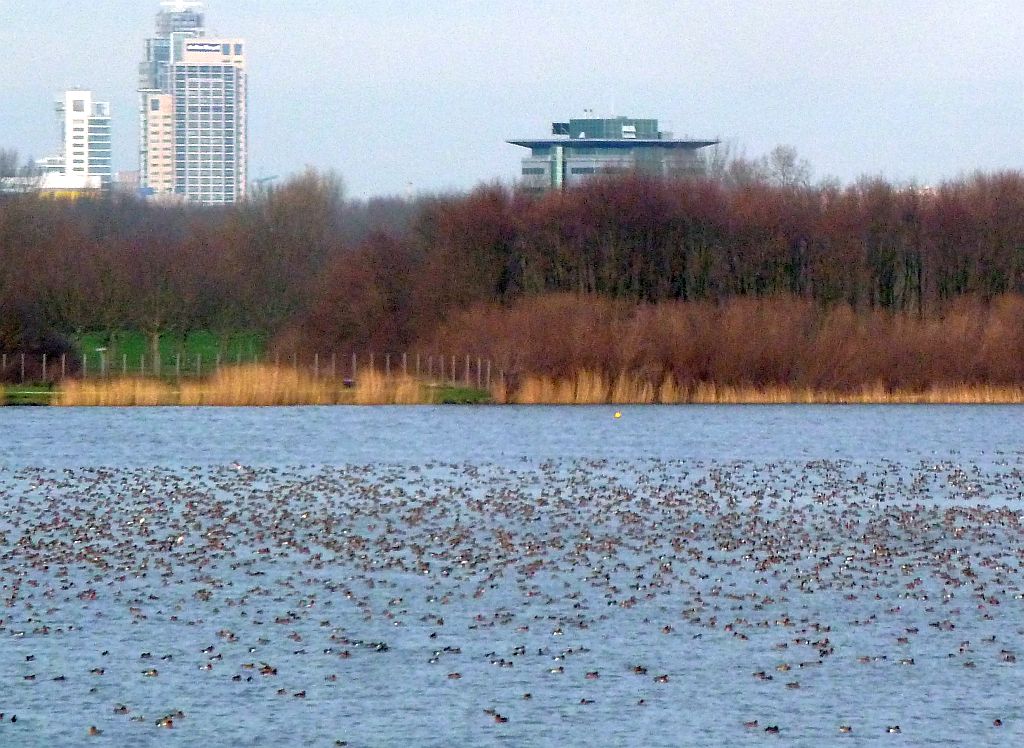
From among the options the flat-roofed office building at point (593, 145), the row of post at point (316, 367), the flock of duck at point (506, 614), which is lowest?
the flock of duck at point (506, 614)

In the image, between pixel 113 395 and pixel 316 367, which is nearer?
pixel 113 395

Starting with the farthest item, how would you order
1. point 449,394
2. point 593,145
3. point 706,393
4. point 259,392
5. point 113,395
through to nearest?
point 593,145 → point 706,393 → point 449,394 → point 259,392 → point 113,395

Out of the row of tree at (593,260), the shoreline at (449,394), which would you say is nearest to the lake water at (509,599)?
the shoreline at (449,394)

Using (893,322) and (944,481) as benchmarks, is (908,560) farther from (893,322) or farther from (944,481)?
(893,322)

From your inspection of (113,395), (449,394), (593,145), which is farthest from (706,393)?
(593,145)

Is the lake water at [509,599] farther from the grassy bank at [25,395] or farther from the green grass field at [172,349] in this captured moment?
the green grass field at [172,349]

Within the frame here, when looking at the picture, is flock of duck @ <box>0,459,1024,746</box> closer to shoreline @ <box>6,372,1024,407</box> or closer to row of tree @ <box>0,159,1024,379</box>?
shoreline @ <box>6,372,1024,407</box>

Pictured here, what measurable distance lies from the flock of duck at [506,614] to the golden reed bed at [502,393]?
78.3ft

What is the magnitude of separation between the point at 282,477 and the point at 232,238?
45.9 metres

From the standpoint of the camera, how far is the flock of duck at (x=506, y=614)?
15.0 meters

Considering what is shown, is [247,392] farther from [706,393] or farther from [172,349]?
[172,349]

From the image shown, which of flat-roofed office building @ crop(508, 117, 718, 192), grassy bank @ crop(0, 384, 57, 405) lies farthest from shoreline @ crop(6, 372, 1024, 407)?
flat-roofed office building @ crop(508, 117, 718, 192)

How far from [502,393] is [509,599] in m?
36.5

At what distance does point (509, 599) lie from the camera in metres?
20.3
